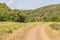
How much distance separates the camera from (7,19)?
9550cm

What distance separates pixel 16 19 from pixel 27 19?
11438mm

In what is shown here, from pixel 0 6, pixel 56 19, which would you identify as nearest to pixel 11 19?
pixel 0 6

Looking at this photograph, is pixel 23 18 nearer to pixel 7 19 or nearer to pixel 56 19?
pixel 7 19

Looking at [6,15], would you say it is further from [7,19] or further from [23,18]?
[23,18]

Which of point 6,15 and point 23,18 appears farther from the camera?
point 23,18

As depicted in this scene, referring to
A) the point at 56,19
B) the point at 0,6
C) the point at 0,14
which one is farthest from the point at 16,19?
the point at 56,19

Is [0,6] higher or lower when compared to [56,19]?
higher

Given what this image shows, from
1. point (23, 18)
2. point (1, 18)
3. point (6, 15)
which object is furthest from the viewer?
point (23, 18)

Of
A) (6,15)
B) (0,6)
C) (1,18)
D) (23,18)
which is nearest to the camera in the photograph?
(1,18)

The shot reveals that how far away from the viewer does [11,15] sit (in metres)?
100

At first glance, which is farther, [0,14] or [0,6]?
[0,6]

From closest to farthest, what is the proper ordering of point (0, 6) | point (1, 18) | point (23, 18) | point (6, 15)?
point (1, 18), point (6, 15), point (23, 18), point (0, 6)

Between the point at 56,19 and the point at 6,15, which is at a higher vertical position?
the point at 6,15

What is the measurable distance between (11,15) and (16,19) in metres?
3.19
